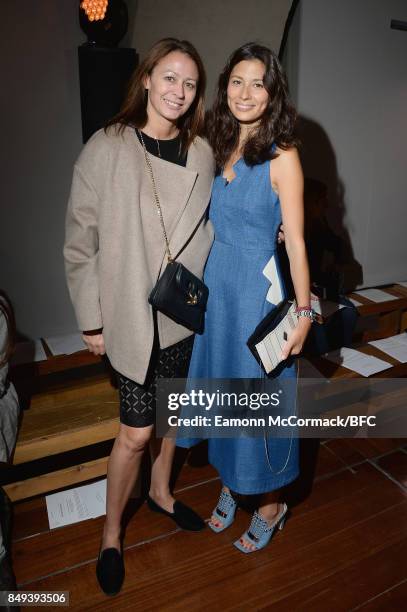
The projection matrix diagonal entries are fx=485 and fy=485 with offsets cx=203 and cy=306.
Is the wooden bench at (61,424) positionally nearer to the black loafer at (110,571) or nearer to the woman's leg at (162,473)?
the woman's leg at (162,473)

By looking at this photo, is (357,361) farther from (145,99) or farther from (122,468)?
(145,99)

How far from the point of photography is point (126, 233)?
142 centimetres

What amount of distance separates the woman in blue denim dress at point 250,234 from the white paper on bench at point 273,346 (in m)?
0.03

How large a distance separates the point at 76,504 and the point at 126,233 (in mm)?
1354

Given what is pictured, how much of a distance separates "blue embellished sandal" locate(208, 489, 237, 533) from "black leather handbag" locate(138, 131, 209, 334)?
0.87m

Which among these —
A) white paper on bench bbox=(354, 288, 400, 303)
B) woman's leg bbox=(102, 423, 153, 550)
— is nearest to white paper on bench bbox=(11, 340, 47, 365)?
woman's leg bbox=(102, 423, 153, 550)

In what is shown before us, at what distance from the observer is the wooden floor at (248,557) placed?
5.66ft

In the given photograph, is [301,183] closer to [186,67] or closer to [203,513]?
[186,67]

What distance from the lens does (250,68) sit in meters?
1.52

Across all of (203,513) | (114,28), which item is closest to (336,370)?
(203,513)

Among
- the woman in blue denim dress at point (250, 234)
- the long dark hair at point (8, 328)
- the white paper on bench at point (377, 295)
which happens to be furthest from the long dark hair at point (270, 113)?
the white paper on bench at point (377, 295)

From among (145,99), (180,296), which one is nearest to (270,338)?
(180,296)

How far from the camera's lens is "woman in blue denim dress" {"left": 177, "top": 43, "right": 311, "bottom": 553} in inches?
60.1

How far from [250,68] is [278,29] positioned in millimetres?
1930
